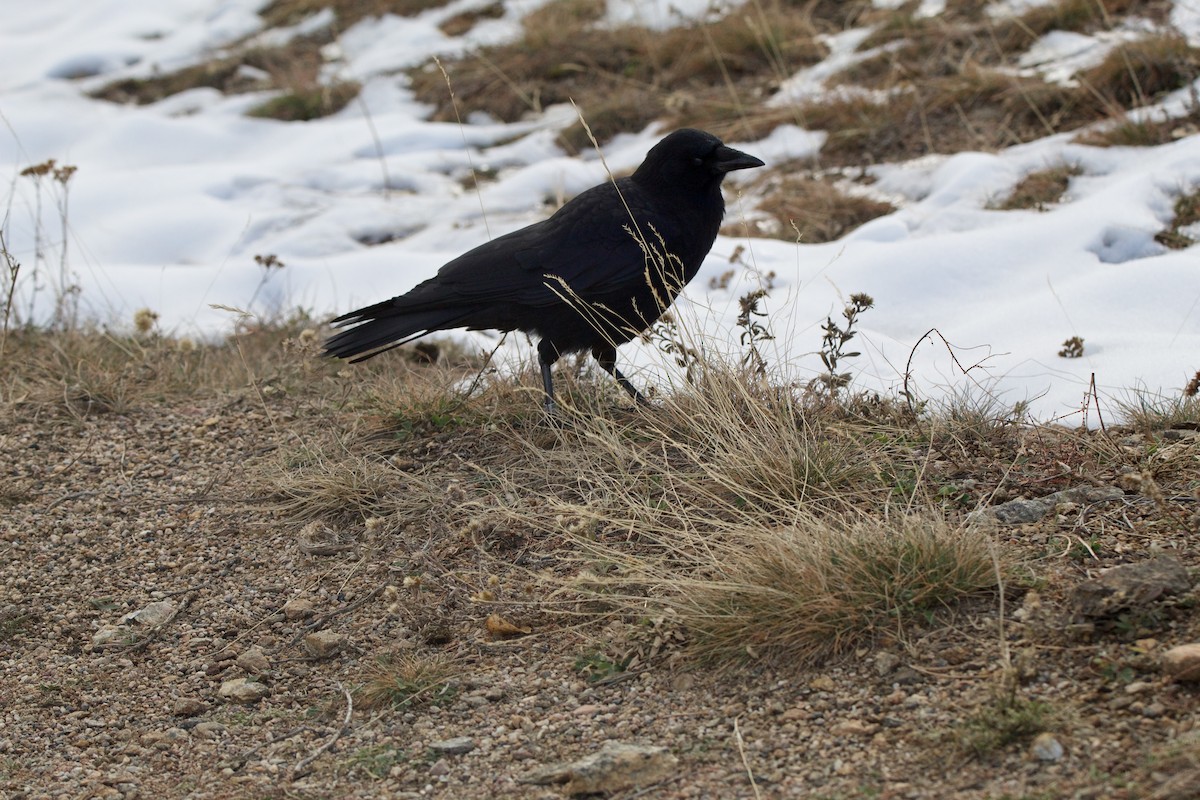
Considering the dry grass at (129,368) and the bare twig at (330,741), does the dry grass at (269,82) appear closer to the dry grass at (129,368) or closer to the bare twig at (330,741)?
the dry grass at (129,368)

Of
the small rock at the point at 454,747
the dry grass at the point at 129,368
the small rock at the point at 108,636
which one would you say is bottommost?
the small rock at the point at 454,747

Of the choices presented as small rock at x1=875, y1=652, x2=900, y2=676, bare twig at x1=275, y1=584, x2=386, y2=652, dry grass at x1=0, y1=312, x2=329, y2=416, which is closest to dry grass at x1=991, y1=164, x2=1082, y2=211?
dry grass at x1=0, y1=312, x2=329, y2=416

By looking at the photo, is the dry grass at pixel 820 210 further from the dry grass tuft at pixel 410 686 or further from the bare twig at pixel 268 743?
the bare twig at pixel 268 743

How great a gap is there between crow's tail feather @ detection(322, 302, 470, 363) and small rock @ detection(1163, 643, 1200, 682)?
2.76m

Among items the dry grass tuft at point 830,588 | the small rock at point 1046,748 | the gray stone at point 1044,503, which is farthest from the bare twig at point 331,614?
the small rock at point 1046,748

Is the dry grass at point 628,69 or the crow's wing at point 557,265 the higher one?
the dry grass at point 628,69

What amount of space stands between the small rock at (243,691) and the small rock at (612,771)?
90 cm

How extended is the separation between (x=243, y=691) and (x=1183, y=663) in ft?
7.30

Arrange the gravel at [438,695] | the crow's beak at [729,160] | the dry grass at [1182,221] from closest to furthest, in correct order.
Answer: the gravel at [438,695], the crow's beak at [729,160], the dry grass at [1182,221]

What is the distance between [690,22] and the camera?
9.30 m

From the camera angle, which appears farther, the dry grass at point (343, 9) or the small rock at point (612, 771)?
the dry grass at point (343, 9)

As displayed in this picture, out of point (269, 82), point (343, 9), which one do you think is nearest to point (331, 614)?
point (269, 82)

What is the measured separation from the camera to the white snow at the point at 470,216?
15.6 feet

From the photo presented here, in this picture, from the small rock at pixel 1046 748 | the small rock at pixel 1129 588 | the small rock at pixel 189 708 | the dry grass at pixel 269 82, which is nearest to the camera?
the small rock at pixel 1046 748
